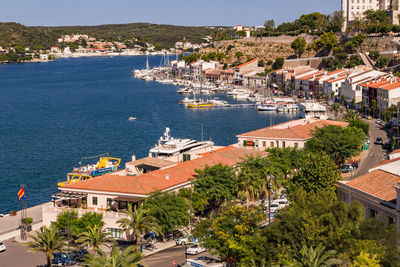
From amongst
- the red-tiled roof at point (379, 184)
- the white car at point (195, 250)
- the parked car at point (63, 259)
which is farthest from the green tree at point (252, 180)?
the parked car at point (63, 259)

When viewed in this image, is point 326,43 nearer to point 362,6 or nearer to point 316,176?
point 362,6

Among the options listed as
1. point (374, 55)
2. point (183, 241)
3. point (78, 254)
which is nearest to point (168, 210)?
point (183, 241)

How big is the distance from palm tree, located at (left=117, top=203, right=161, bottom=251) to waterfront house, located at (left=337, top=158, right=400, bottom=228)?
11.5 meters

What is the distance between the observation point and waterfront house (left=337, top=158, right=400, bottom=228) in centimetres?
3075

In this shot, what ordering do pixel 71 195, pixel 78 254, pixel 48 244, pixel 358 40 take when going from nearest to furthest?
1. pixel 48 244
2. pixel 78 254
3. pixel 71 195
4. pixel 358 40

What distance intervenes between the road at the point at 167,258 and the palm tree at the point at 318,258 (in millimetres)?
9452

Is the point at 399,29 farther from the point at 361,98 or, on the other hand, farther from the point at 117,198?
the point at 117,198

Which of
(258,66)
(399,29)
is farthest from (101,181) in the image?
(258,66)

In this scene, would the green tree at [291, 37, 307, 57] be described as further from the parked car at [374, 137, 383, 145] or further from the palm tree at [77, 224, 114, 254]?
the palm tree at [77, 224, 114, 254]

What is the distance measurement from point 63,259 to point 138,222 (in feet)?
15.5

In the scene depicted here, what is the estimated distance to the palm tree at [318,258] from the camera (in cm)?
2508

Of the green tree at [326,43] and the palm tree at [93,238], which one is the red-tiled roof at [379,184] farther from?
the green tree at [326,43]

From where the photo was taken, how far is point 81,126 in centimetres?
10512

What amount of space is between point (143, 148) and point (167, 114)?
115ft
